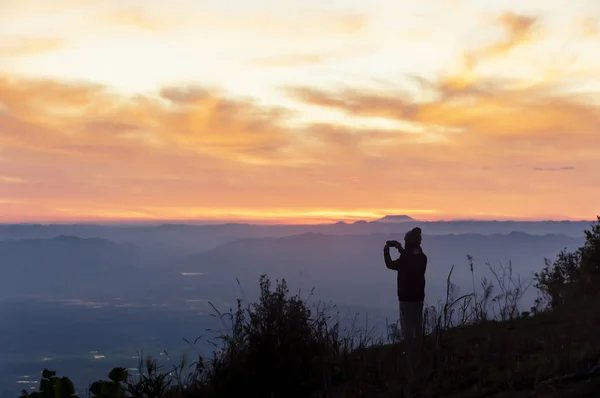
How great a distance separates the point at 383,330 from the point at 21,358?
160391 millimetres

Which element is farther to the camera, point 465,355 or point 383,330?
point 383,330

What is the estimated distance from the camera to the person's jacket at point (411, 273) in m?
8.02

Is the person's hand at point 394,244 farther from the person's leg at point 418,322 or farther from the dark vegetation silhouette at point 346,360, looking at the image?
the dark vegetation silhouette at point 346,360

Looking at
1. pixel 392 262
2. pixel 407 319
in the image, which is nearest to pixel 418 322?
pixel 407 319

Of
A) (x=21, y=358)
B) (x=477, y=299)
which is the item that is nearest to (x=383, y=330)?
(x=477, y=299)

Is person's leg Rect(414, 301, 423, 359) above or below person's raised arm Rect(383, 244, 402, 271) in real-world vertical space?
below

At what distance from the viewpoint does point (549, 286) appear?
43.9 feet

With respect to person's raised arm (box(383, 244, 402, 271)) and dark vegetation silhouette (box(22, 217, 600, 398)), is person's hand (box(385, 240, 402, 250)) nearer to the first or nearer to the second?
person's raised arm (box(383, 244, 402, 271))

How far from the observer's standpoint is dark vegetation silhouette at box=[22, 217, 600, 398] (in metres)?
5.47

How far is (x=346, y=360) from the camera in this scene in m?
6.59

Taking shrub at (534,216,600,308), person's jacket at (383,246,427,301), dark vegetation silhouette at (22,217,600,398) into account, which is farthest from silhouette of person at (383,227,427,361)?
shrub at (534,216,600,308)

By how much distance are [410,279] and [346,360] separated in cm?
198

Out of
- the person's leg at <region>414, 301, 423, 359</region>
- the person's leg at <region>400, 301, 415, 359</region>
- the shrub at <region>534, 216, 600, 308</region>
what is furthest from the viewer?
the shrub at <region>534, 216, 600, 308</region>

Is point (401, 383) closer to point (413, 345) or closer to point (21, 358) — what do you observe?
point (413, 345)
